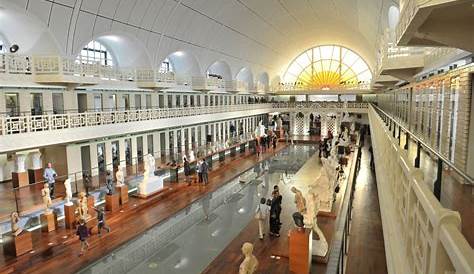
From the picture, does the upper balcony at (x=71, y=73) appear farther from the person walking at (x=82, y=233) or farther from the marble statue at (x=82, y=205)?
the person walking at (x=82, y=233)

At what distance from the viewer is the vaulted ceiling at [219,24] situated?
17031 mm

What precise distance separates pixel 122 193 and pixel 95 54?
10688 mm

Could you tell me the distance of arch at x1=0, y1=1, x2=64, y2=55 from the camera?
15.5 meters

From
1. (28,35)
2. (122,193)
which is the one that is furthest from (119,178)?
(28,35)

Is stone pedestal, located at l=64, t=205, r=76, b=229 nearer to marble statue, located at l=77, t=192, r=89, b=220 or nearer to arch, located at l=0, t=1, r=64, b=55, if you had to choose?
marble statue, located at l=77, t=192, r=89, b=220

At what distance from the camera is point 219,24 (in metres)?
29.8

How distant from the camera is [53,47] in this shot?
16344mm

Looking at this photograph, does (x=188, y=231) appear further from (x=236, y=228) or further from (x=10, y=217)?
(x=10, y=217)

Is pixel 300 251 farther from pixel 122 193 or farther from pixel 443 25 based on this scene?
pixel 122 193

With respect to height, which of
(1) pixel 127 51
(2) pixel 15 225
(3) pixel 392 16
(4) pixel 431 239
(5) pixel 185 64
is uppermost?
(3) pixel 392 16

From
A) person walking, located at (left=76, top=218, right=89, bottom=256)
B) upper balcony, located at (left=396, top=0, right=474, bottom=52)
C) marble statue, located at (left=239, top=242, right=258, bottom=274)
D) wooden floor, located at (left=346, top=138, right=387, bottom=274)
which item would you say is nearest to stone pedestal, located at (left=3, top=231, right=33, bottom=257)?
person walking, located at (left=76, top=218, right=89, bottom=256)

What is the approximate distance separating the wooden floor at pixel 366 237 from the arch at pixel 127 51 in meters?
15.1

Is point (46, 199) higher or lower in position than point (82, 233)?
higher

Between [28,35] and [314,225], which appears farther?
[28,35]
